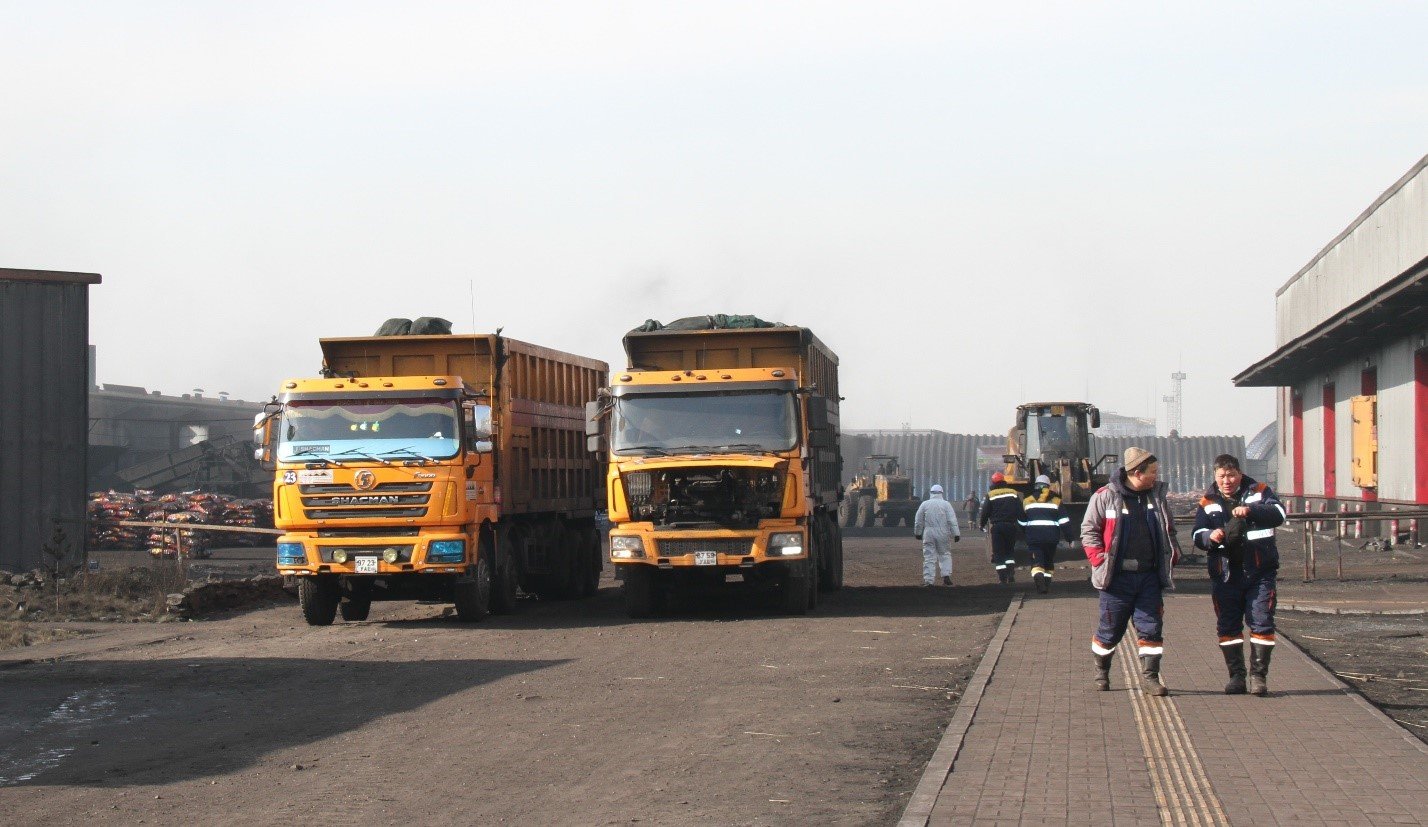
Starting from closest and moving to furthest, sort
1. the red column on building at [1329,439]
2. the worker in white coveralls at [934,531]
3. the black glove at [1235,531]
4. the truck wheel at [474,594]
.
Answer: the black glove at [1235,531], the truck wheel at [474,594], the worker in white coveralls at [934,531], the red column on building at [1329,439]

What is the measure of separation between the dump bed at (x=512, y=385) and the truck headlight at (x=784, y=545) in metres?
3.51

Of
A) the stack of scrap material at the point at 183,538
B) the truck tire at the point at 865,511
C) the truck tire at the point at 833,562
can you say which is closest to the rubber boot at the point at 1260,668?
the truck tire at the point at 833,562

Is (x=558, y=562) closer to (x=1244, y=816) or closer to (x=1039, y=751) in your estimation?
(x=1039, y=751)

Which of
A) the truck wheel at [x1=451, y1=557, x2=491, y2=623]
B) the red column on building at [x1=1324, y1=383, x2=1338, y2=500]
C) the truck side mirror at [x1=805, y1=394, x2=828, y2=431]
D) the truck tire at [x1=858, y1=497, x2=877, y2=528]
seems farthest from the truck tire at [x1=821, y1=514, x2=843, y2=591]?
the truck tire at [x1=858, y1=497, x2=877, y2=528]

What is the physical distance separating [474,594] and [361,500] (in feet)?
5.75

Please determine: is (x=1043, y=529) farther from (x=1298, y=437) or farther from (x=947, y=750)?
(x=1298, y=437)

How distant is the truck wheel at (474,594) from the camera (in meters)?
18.4

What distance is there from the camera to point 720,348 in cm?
2045

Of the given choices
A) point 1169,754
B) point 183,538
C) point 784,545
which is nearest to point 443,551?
point 784,545

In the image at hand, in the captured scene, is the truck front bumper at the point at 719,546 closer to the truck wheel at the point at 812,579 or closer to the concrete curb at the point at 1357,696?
the truck wheel at the point at 812,579

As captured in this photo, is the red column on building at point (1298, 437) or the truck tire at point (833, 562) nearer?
the truck tire at point (833, 562)

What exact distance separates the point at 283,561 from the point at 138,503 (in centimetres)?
2543

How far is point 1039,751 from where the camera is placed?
29.0ft

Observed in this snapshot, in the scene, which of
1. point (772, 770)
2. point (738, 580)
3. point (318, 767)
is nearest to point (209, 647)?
point (738, 580)
